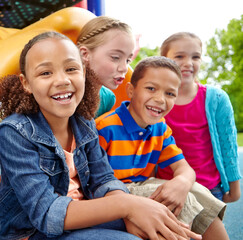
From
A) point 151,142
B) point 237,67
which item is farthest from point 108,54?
point 237,67

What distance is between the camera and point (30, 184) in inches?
25.7

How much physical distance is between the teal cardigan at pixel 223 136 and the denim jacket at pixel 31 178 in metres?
0.62

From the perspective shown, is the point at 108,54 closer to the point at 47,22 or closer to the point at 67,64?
the point at 47,22

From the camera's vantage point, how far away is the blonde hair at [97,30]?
3.57 feet

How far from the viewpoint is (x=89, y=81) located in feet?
2.95

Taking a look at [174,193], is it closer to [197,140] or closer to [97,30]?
[197,140]

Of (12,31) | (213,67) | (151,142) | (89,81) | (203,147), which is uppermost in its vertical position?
(12,31)

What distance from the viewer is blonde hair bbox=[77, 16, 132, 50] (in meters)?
1.09

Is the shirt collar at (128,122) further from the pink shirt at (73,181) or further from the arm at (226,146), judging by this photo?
the arm at (226,146)

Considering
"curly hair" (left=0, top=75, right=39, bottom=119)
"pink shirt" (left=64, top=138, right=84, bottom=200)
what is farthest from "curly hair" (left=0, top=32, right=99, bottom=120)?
"pink shirt" (left=64, top=138, right=84, bottom=200)

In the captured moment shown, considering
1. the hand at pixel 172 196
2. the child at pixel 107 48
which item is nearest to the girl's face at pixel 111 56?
the child at pixel 107 48

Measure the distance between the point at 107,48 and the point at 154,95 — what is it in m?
0.26

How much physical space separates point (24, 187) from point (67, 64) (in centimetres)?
30

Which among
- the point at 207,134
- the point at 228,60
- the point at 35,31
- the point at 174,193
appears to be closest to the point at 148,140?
the point at 174,193
